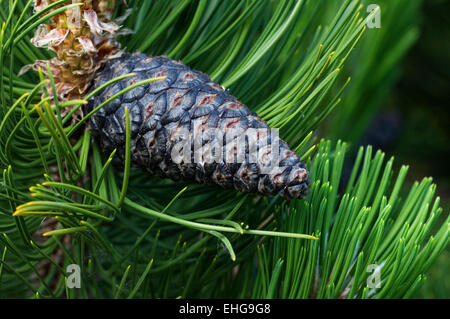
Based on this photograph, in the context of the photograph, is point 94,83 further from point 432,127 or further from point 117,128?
point 432,127

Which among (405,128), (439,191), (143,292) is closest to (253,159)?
(143,292)

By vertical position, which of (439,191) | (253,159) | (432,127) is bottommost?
(439,191)

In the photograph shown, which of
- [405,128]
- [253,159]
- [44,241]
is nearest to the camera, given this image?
[253,159]

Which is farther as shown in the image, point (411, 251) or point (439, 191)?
point (439, 191)

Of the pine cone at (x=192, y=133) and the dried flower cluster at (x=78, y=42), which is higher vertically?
the dried flower cluster at (x=78, y=42)

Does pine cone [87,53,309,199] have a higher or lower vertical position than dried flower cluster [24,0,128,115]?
lower

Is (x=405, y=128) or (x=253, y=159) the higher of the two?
(x=253, y=159)
